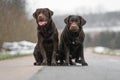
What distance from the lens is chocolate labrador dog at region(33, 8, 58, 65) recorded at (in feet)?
43.7

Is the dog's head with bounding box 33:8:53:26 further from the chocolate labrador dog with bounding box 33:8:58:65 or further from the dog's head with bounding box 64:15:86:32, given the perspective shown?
the dog's head with bounding box 64:15:86:32

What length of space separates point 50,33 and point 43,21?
1.24 ft

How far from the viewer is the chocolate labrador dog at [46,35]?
524 inches

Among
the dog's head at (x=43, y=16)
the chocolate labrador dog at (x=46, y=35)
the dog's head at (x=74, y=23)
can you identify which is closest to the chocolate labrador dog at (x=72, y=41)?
the dog's head at (x=74, y=23)

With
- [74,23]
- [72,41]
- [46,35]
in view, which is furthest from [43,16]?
[72,41]

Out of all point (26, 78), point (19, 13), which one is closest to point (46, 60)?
point (26, 78)

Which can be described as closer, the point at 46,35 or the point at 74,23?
the point at 74,23

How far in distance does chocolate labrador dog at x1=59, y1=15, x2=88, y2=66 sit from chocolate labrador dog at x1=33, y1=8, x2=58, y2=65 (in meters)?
0.26

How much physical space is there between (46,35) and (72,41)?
690 mm

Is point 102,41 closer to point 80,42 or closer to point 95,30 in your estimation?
point 95,30

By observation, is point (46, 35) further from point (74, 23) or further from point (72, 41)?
point (74, 23)

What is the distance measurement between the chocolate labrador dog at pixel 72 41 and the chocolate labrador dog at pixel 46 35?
0.26 m

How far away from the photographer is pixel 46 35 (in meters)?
13.5

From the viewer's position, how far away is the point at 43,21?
13297 mm
